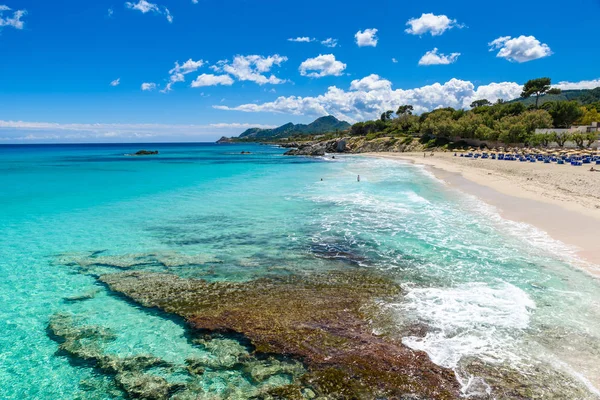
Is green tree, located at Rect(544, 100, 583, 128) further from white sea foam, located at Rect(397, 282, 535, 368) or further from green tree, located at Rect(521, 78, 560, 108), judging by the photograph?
white sea foam, located at Rect(397, 282, 535, 368)

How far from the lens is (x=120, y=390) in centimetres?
662

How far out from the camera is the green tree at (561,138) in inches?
2552

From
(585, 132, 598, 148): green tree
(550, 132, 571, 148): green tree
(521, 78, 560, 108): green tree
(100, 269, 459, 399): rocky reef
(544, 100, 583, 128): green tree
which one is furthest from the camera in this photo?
(521, 78, 560, 108): green tree

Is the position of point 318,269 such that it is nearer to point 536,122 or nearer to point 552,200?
point 552,200

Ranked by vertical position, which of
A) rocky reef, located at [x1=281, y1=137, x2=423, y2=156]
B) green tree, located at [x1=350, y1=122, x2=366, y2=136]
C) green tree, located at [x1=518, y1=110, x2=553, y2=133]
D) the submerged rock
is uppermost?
green tree, located at [x1=350, y1=122, x2=366, y2=136]

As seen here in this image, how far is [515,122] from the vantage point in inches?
3132

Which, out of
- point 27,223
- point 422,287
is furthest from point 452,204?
point 27,223

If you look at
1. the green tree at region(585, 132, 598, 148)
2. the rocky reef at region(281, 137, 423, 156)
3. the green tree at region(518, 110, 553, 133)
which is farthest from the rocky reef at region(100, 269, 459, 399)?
the rocky reef at region(281, 137, 423, 156)

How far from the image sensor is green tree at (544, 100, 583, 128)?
8219 cm


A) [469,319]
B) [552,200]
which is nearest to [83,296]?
[469,319]

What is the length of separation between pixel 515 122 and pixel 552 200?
6782cm

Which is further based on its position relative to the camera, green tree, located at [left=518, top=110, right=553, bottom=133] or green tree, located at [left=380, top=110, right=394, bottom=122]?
green tree, located at [left=380, top=110, right=394, bottom=122]

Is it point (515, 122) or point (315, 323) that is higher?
Result: point (515, 122)

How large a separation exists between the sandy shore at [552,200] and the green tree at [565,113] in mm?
59778
